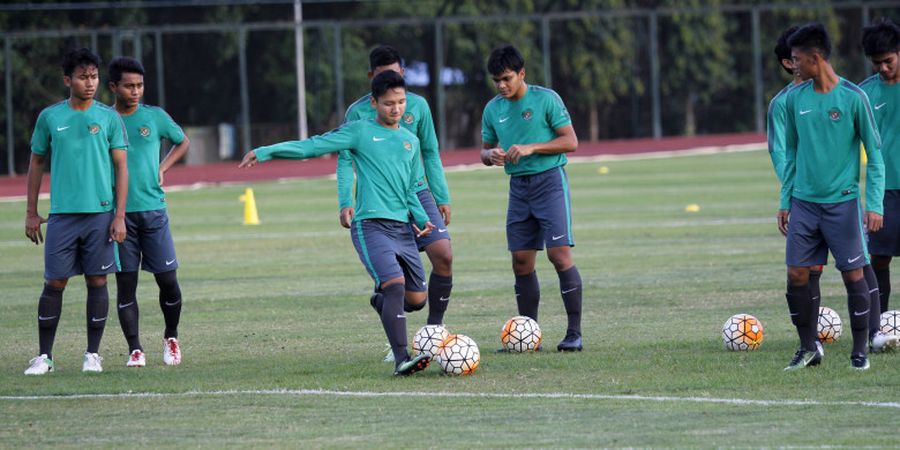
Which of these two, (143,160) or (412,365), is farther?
(143,160)

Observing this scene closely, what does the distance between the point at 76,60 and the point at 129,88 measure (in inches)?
23.2

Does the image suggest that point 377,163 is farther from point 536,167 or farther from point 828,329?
point 828,329

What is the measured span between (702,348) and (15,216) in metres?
18.4

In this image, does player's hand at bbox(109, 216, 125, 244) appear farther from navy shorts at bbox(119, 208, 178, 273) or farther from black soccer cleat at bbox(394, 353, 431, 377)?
black soccer cleat at bbox(394, 353, 431, 377)

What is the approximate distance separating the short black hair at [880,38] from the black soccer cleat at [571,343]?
108 inches

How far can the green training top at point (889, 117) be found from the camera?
10.0 metres

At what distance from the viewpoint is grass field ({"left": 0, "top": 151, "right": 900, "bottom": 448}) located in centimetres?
759

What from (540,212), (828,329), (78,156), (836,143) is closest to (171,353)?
(78,156)

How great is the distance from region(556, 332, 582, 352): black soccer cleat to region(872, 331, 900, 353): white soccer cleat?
197 centimetres

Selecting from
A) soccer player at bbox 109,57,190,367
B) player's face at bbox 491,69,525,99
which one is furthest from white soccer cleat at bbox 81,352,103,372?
player's face at bbox 491,69,525,99

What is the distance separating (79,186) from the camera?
9750mm

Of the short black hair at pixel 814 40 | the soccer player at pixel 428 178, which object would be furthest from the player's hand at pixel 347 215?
the short black hair at pixel 814 40

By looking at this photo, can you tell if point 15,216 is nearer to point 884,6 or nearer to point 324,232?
point 324,232

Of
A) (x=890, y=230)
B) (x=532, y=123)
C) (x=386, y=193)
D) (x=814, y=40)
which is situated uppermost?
(x=814, y=40)
